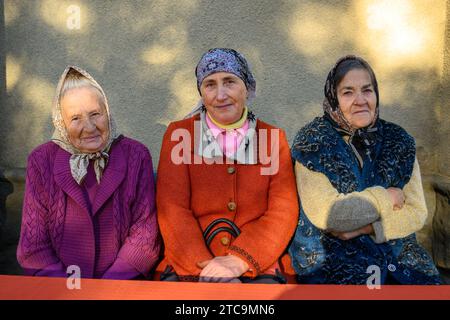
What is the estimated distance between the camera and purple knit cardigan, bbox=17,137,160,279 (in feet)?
7.48

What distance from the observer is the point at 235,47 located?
12.8 ft

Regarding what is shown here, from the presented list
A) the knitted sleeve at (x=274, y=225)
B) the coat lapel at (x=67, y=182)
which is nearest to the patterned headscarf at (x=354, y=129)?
the knitted sleeve at (x=274, y=225)

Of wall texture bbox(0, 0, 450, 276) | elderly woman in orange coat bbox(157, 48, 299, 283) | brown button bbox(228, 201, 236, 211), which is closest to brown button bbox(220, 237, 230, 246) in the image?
elderly woman in orange coat bbox(157, 48, 299, 283)

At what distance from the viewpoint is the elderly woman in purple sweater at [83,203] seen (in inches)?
89.9

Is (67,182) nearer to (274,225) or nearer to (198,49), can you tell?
(274,225)

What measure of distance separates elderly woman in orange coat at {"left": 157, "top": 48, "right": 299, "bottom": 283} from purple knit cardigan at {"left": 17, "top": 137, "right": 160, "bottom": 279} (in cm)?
13

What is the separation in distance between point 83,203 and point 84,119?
0.41 meters

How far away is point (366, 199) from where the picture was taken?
2.30 meters

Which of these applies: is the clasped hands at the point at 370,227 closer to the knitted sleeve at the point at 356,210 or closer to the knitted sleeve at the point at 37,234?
the knitted sleeve at the point at 356,210

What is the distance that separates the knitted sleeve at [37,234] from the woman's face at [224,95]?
90cm

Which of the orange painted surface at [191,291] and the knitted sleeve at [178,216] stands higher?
the knitted sleeve at [178,216]

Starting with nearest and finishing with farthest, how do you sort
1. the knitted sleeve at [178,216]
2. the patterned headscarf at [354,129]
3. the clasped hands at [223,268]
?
the clasped hands at [223,268] → the knitted sleeve at [178,216] → the patterned headscarf at [354,129]
